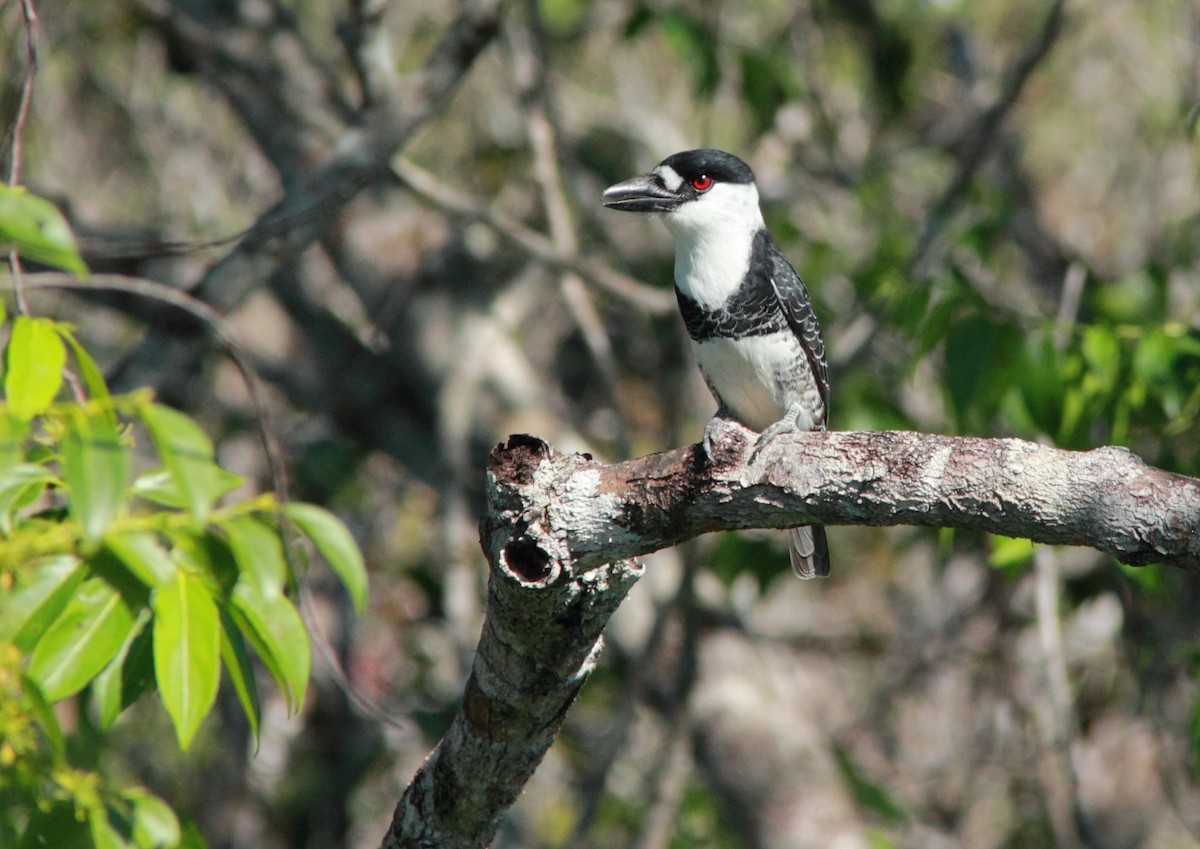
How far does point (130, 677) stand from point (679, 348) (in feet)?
12.8

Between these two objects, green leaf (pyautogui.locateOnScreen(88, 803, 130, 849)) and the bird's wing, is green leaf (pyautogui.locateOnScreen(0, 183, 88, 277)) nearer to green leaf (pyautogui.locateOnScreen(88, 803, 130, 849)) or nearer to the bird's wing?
green leaf (pyautogui.locateOnScreen(88, 803, 130, 849))

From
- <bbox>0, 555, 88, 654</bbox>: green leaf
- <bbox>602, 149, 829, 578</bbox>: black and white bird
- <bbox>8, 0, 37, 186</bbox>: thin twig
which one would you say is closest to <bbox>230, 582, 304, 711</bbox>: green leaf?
<bbox>0, 555, 88, 654</bbox>: green leaf

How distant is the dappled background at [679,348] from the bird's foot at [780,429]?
0.43 meters

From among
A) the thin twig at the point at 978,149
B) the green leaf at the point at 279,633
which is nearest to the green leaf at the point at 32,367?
the green leaf at the point at 279,633

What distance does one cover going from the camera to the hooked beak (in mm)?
3951

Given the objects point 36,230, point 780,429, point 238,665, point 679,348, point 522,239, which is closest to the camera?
point 36,230

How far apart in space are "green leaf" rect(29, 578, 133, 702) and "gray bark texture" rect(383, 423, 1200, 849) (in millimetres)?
628

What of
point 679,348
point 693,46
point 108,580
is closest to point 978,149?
point 693,46

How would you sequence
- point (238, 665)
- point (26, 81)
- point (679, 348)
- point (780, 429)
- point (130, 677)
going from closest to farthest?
point (238, 665) < point (130, 677) < point (26, 81) < point (780, 429) < point (679, 348)

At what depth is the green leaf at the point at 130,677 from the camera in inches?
87.8

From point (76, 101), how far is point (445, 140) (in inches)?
90.0

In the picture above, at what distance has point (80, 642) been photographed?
200cm

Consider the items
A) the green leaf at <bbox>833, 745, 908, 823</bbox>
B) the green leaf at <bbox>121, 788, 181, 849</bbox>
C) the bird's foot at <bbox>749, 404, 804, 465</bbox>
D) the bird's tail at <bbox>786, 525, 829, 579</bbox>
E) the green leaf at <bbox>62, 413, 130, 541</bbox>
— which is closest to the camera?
the green leaf at <bbox>62, 413, 130, 541</bbox>

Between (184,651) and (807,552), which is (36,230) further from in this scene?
(807,552)
